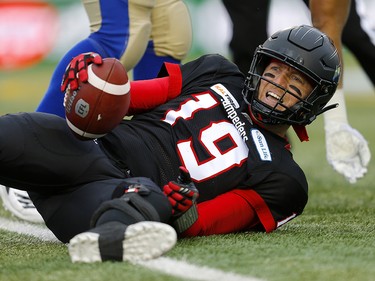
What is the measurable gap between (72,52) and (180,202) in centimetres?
114

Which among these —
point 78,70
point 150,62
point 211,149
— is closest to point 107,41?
point 150,62

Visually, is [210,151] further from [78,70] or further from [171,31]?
[171,31]

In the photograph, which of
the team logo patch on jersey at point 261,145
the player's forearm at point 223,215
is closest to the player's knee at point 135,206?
the player's forearm at point 223,215

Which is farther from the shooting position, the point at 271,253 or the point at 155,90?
the point at 155,90

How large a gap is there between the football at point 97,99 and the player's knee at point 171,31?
118cm

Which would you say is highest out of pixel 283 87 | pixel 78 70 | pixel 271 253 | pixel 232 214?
pixel 78 70

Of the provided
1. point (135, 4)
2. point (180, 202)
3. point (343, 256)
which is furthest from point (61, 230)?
point (135, 4)

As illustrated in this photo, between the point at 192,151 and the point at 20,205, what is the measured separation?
0.97 meters

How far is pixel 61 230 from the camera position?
8.28 ft

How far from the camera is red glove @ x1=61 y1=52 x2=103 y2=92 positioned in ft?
7.91

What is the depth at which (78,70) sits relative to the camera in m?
2.43

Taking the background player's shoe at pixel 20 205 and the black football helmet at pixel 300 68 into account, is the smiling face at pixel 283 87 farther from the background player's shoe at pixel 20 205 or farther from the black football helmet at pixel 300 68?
the background player's shoe at pixel 20 205

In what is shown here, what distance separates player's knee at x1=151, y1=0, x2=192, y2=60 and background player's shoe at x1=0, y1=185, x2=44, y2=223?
32.3 inches

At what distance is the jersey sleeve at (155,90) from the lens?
2857mm
